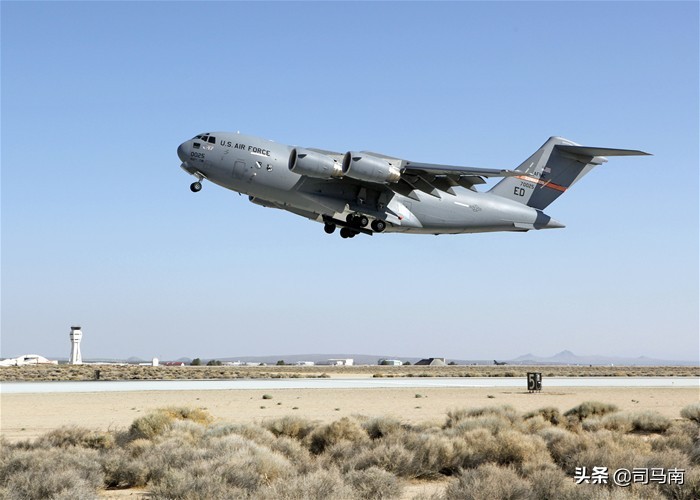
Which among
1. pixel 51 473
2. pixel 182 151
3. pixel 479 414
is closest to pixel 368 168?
pixel 182 151

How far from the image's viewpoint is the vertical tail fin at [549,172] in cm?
3950

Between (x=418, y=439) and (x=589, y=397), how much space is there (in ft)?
74.2

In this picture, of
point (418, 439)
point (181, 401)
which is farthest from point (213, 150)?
point (418, 439)

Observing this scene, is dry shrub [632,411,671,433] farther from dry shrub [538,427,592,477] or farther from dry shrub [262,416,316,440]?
dry shrub [262,416,316,440]

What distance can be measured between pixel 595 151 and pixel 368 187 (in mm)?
12266

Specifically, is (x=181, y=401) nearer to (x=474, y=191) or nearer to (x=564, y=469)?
(x=474, y=191)

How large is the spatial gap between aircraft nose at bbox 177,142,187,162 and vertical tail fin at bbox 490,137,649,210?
605 inches

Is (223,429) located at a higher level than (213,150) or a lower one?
lower

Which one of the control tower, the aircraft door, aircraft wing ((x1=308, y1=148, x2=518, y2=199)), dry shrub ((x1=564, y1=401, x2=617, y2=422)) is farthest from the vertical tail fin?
the control tower

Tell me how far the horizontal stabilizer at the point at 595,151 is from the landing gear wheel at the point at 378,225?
10.8 metres

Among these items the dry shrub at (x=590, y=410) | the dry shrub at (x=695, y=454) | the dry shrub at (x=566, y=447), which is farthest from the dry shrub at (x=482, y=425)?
the dry shrub at (x=590, y=410)

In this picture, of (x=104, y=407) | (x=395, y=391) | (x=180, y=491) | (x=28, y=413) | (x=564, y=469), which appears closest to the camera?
(x=180, y=491)

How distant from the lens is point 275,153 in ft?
104

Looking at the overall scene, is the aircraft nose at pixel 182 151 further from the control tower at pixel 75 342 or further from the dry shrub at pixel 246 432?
the control tower at pixel 75 342
